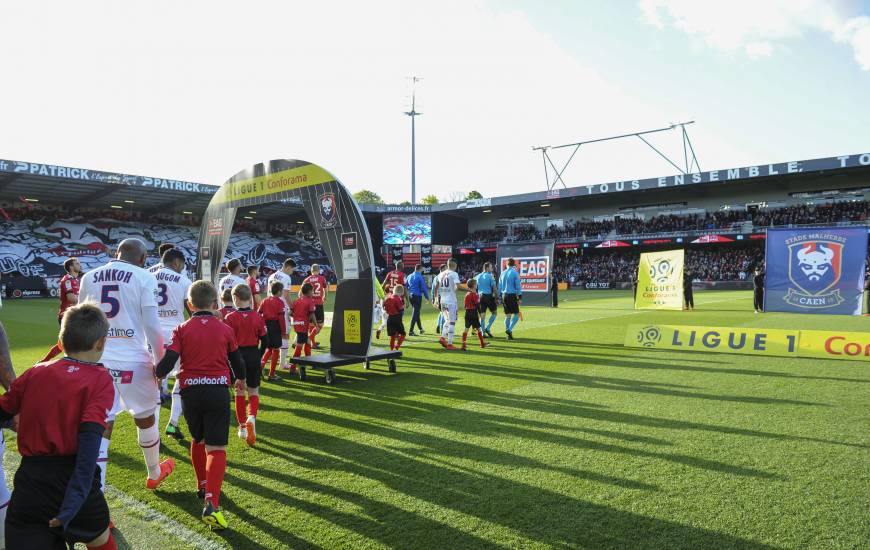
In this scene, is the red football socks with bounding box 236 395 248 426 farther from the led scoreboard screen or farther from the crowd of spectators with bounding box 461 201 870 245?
the led scoreboard screen

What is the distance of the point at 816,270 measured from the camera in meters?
12.6

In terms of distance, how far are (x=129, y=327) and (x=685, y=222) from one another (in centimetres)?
4694

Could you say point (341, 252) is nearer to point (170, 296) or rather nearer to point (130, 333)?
point (170, 296)

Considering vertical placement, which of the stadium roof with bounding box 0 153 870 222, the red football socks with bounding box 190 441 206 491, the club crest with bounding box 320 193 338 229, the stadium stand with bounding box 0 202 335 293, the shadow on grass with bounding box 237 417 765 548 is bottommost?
the shadow on grass with bounding box 237 417 765 548

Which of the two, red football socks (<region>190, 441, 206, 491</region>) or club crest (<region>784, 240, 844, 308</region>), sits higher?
club crest (<region>784, 240, 844, 308</region>)

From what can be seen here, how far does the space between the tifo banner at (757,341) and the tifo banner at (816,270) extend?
2.86 meters

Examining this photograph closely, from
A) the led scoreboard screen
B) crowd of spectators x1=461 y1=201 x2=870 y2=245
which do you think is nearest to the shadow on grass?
crowd of spectators x1=461 y1=201 x2=870 y2=245

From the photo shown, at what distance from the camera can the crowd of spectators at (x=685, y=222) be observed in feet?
126

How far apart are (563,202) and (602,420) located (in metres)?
46.4

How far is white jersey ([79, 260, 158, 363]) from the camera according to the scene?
14.0ft

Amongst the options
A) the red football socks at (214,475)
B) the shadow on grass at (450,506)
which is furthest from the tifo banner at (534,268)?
the red football socks at (214,475)

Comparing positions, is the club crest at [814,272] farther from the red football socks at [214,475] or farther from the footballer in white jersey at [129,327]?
the footballer in white jersey at [129,327]

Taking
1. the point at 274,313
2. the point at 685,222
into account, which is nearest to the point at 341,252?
the point at 274,313

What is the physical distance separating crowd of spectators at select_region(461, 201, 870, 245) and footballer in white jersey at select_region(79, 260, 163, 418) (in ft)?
147
